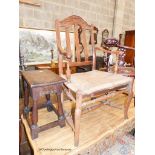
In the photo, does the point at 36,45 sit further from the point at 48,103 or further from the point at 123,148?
the point at 123,148

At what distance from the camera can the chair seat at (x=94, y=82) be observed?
117 centimetres

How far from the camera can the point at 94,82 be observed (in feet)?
4.19

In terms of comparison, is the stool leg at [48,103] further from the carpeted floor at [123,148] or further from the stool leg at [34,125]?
the carpeted floor at [123,148]

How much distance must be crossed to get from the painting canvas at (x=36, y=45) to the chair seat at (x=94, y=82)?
1.53m

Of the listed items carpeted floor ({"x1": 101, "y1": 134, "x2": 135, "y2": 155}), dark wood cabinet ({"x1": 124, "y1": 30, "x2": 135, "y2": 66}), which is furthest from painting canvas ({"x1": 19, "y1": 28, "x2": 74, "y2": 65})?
carpeted floor ({"x1": 101, "y1": 134, "x2": 135, "y2": 155})

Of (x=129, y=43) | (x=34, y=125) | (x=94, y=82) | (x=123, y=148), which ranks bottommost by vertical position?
(x=123, y=148)

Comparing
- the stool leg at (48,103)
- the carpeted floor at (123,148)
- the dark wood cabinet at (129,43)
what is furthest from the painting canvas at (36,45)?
the carpeted floor at (123,148)

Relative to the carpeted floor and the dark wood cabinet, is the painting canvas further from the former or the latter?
the carpeted floor

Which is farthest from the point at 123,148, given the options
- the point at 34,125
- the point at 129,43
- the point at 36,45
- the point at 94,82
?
the point at 129,43

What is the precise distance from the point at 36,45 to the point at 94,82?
70.8 inches
